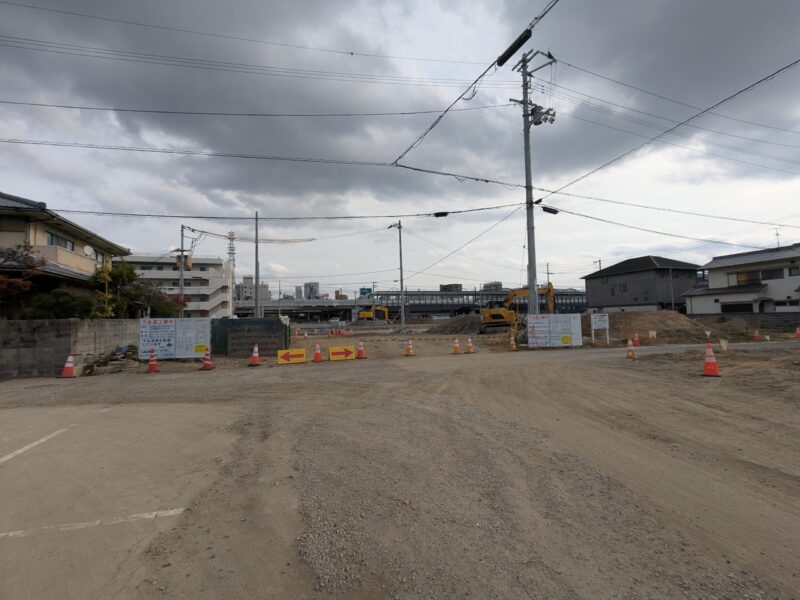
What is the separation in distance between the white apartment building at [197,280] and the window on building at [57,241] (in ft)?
138

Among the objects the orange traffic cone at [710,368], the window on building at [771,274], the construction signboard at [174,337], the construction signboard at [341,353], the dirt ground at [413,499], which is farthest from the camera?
the window on building at [771,274]

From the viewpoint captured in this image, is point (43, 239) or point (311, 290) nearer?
point (43, 239)

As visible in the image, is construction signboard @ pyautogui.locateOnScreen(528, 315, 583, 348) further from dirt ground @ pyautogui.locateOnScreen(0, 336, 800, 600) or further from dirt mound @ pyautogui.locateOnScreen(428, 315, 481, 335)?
dirt mound @ pyautogui.locateOnScreen(428, 315, 481, 335)

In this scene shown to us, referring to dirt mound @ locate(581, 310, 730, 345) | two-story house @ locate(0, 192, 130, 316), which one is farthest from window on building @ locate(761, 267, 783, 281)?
two-story house @ locate(0, 192, 130, 316)

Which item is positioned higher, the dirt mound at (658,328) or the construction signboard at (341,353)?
the dirt mound at (658,328)

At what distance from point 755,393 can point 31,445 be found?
13300mm

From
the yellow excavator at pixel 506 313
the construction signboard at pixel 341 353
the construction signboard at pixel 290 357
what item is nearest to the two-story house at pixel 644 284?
the yellow excavator at pixel 506 313

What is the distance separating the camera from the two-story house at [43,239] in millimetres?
19562

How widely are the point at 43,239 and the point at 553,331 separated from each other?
27108 mm

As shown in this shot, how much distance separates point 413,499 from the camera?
14.2 ft

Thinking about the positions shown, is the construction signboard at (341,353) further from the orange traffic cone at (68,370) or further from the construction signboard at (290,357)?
the orange traffic cone at (68,370)

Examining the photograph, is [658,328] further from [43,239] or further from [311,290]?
[311,290]

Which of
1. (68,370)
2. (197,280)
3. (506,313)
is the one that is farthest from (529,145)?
(197,280)

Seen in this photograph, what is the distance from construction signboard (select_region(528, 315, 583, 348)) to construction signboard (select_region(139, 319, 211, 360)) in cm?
1664
